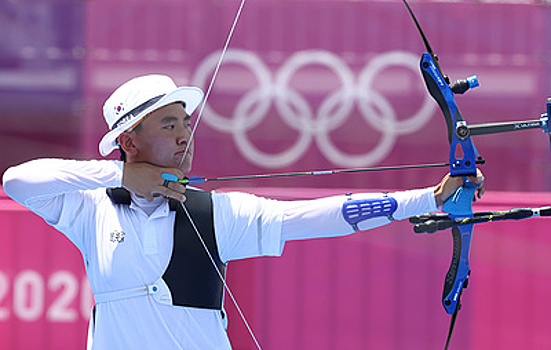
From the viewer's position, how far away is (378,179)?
5.35 metres

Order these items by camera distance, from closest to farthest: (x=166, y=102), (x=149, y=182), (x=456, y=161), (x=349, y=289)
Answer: (x=456, y=161), (x=149, y=182), (x=166, y=102), (x=349, y=289)

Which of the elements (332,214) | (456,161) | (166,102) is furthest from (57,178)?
(456,161)

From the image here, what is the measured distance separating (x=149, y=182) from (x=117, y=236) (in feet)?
0.65

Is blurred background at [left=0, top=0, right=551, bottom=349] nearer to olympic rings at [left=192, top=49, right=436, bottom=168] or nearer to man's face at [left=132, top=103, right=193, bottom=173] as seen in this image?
olympic rings at [left=192, top=49, right=436, bottom=168]

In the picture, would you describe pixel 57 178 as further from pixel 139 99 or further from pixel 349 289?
pixel 349 289

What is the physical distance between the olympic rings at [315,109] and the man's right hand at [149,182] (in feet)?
9.71

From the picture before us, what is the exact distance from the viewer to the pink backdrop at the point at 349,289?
4.69 meters

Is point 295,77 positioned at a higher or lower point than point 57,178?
higher

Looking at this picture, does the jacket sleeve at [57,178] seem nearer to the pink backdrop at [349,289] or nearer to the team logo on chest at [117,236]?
the team logo on chest at [117,236]

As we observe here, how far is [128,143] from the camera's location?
2.61 metres

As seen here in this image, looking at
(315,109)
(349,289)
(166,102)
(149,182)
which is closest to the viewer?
(149,182)

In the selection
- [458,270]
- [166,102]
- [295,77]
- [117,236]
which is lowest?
[458,270]

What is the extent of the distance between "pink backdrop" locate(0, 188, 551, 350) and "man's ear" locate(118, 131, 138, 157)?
221 cm

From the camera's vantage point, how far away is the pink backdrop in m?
4.69
